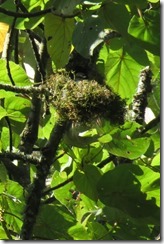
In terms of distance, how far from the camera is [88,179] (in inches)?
57.2

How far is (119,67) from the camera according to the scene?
5.32 feet

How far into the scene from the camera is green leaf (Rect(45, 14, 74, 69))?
1.40 meters

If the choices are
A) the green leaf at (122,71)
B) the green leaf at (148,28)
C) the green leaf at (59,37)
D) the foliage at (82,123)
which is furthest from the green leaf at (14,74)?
the green leaf at (148,28)

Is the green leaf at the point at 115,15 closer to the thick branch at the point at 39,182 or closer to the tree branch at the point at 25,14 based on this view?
the tree branch at the point at 25,14

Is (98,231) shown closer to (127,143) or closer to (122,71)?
(127,143)

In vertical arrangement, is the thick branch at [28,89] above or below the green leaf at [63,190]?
above

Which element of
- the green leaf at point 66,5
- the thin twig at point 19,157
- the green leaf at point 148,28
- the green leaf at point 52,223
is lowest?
the green leaf at point 52,223

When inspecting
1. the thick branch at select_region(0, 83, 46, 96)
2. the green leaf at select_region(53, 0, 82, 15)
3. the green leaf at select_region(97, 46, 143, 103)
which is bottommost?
the green leaf at select_region(97, 46, 143, 103)

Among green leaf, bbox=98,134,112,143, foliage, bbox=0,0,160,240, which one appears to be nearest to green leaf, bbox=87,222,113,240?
foliage, bbox=0,0,160,240

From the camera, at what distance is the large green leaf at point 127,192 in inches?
54.9

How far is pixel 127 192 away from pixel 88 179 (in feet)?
0.32

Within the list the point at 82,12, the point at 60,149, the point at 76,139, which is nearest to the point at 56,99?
the point at 76,139

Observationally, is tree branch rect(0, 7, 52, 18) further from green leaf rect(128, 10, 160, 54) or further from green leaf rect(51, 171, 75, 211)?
green leaf rect(51, 171, 75, 211)

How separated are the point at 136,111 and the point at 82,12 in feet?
1.24
